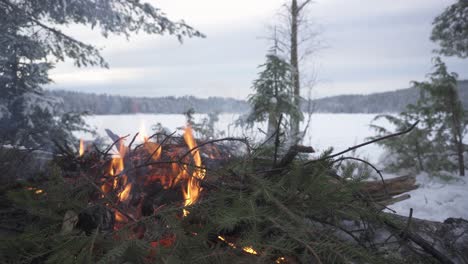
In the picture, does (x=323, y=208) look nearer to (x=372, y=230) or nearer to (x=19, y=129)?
(x=372, y=230)

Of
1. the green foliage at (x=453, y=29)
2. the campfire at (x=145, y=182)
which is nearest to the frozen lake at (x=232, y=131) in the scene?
the campfire at (x=145, y=182)

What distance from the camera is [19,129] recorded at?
26.0 feet

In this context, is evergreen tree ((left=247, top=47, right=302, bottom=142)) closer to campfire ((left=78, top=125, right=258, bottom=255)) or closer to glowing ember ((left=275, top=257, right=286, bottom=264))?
campfire ((left=78, top=125, right=258, bottom=255))

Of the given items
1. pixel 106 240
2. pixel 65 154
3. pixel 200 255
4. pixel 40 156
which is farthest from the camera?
pixel 40 156

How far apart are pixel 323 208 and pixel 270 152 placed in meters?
0.67

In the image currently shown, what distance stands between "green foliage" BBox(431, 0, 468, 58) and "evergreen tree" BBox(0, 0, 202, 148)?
32.7ft

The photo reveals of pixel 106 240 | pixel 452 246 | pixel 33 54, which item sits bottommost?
pixel 452 246

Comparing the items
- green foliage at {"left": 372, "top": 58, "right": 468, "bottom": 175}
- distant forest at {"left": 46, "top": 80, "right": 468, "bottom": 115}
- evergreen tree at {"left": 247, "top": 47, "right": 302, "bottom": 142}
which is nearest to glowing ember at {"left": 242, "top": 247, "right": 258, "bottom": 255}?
distant forest at {"left": 46, "top": 80, "right": 468, "bottom": 115}

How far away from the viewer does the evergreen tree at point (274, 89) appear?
11203 mm

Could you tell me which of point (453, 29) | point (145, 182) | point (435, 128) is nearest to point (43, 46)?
point (145, 182)

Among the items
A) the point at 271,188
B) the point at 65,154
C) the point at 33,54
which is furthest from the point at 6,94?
the point at 271,188

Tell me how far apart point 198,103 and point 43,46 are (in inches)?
315

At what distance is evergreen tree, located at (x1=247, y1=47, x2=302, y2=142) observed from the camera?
36.8 feet

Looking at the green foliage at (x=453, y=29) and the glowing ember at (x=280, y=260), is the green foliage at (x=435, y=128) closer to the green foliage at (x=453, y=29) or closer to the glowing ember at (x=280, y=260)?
the green foliage at (x=453, y=29)
